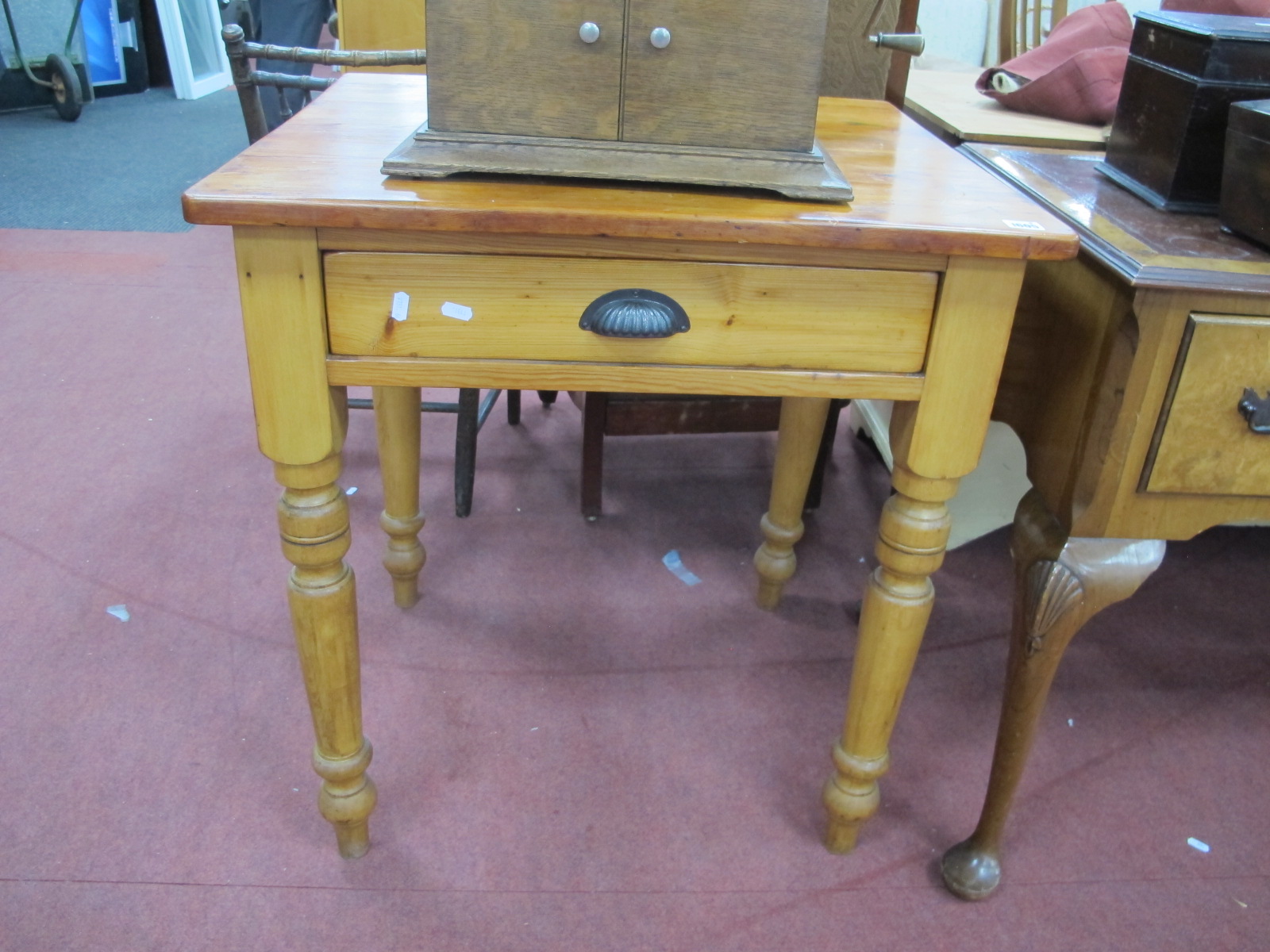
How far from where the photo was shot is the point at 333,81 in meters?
1.26

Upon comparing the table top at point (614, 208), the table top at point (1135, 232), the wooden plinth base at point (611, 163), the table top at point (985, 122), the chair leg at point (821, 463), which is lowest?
the chair leg at point (821, 463)

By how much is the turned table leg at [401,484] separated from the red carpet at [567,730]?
68mm

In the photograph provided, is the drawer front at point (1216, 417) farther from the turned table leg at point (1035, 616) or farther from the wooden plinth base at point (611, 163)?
the wooden plinth base at point (611, 163)

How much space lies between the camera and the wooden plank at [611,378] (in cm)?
84

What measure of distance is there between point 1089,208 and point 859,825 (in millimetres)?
689

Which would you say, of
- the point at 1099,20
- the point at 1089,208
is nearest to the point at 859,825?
the point at 1089,208

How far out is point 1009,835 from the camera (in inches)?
46.4

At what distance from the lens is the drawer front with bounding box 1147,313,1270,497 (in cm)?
79

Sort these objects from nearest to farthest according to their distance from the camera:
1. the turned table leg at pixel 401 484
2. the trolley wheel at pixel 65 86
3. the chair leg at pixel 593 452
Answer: the turned table leg at pixel 401 484, the chair leg at pixel 593 452, the trolley wheel at pixel 65 86

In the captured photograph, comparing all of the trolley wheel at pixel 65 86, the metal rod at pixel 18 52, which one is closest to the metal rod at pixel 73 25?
the trolley wheel at pixel 65 86

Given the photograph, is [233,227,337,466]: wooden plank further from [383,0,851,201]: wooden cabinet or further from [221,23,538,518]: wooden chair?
[221,23,538,518]: wooden chair

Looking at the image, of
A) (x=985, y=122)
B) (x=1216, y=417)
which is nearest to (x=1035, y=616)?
(x=1216, y=417)

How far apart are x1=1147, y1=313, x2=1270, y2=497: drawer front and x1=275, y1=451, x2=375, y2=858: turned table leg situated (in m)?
0.72

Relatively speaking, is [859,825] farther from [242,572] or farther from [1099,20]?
[1099,20]
